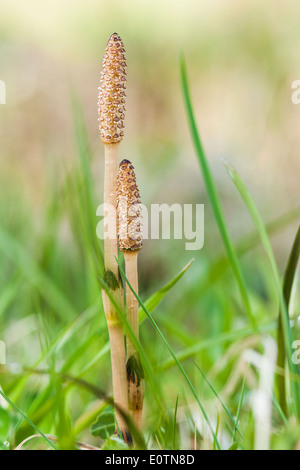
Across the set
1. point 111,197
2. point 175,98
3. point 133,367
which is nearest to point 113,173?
point 111,197

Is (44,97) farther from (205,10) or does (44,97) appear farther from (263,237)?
(263,237)

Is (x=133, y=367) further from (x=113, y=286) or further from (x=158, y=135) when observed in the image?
(x=158, y=135)

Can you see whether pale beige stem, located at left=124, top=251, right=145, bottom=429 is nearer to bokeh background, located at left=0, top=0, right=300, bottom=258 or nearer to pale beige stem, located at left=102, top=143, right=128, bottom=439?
pale beige stem, located at left=102, top=143, right=128, bottom=439

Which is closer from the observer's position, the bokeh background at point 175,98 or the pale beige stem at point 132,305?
the pale beige stem at point 132,305

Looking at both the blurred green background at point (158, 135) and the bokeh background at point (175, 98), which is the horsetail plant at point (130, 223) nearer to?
the blurred green background at point (158, 135)

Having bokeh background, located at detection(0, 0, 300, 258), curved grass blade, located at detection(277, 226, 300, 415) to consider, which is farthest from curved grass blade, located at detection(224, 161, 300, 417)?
bokeh background, located at detection(0, 0, 300, 258)

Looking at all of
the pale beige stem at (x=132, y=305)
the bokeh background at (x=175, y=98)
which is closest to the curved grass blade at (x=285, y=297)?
the pale beige stem at (x=132, y=305)
